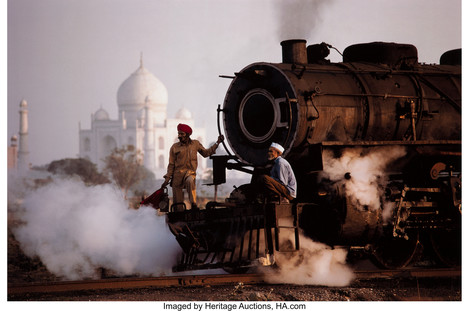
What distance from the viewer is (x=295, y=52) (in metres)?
11.9

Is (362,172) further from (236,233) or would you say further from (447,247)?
(447,247)

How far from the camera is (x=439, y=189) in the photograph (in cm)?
1182

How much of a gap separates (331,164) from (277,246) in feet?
5.20

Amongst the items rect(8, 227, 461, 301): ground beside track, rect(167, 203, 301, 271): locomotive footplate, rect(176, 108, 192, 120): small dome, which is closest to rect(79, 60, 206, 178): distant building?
rect(176, 108, 192, 120): small dome

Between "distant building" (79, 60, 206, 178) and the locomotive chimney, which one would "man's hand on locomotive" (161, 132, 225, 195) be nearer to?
the locomotive chimney

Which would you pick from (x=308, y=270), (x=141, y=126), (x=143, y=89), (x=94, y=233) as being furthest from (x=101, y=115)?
(x=308, y=270)

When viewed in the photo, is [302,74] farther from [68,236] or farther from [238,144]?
[68,236]

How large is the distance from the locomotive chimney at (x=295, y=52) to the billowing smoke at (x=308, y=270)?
3.17 metres

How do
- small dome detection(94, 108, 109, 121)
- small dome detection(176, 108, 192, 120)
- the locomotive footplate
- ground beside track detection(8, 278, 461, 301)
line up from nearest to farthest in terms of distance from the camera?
ground beside track detection(8, 278, 461, 301) → the locomotive footplate → small dome detection(176, 108, 192, 120) → small dome detection(94, 108, 109, 121)

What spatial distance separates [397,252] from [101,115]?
153 m

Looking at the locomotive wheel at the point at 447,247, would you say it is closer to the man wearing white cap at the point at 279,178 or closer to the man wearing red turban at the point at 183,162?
the man wearing white cap at the point at 279,178

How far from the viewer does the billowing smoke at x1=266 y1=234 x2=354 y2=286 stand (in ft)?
37.1

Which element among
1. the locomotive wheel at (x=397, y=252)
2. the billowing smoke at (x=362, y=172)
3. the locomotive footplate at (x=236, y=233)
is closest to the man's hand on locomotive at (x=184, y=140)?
the locomotive footplate at (x=236, y=233)

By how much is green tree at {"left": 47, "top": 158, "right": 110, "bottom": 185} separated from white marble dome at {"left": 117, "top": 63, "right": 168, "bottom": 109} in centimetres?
Answer: 5294
